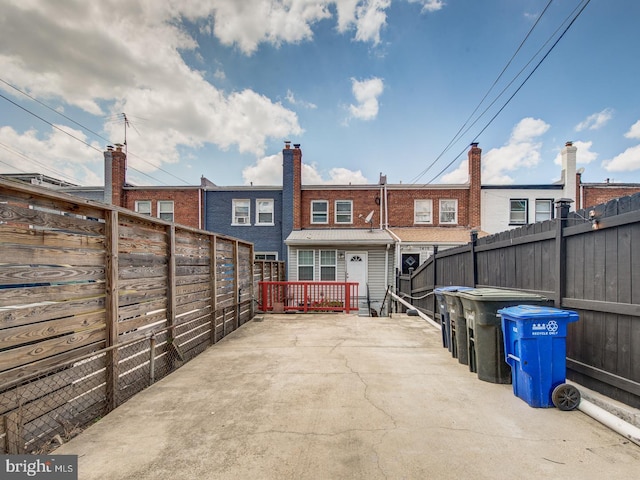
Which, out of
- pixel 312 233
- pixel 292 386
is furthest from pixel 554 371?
pixel 312 233

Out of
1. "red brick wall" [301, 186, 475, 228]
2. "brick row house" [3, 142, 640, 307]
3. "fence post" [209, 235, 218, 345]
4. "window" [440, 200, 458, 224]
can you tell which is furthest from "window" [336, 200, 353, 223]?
"fence post" [209, 235, 218, 345]

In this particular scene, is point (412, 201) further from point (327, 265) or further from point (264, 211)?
point (264, 211)

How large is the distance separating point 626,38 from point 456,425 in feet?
32.9

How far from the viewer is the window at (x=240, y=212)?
1516 cm

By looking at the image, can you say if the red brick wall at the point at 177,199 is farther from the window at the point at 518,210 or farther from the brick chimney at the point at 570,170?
the brick chimney at the point at 570,170

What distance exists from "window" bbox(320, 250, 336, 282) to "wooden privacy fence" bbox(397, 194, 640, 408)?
364 inches

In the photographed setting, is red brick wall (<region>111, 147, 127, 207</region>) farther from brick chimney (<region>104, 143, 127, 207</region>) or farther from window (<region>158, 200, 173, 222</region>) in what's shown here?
window (<region>158, 200, 173, 222</region>)

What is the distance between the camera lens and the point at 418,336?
21.2ft

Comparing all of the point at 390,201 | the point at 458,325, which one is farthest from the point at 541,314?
the point at 390,201

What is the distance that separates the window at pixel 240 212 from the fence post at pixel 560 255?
13.4m

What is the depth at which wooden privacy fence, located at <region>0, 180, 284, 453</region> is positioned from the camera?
2.13 metres

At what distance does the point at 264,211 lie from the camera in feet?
49.4

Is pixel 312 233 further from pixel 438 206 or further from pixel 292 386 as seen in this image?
pixel 292 386

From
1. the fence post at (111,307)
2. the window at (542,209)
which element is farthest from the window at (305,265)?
the window at (542,209)
